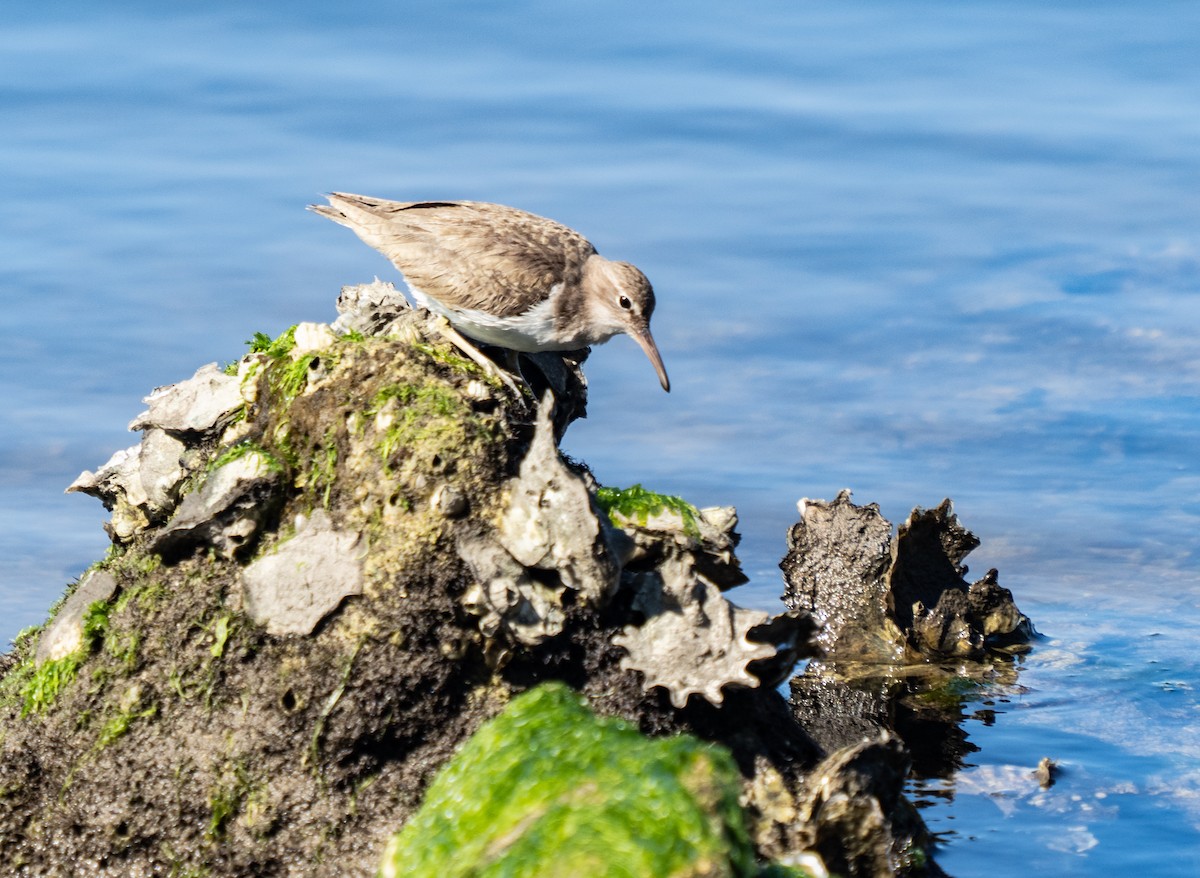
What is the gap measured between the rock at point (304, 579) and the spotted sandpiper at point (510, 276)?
2.06 m

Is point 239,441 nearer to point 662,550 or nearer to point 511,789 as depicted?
point 662,550

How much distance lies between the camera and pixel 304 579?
21.4ft

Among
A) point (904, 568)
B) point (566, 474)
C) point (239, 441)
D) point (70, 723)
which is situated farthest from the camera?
point (904, 568)

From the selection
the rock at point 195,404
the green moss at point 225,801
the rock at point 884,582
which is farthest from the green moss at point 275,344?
the rock at point 884,582

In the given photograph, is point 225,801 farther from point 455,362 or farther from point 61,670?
point 455,362

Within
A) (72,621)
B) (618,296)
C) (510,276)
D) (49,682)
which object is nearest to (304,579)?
(72,621)

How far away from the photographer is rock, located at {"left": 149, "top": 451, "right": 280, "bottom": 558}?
6809 millimetres

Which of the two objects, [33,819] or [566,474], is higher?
[566,474]

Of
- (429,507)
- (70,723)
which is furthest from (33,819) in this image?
(429,507)

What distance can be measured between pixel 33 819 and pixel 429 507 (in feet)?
8.66

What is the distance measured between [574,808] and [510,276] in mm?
4522

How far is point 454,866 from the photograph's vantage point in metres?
4.83

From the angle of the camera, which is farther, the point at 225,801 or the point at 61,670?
the point at 61,670

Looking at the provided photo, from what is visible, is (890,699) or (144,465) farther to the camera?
(890,699)
